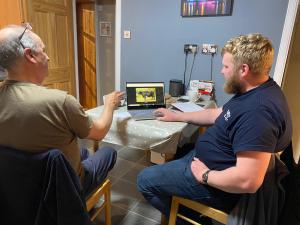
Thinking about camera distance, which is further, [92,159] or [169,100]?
[169,100]

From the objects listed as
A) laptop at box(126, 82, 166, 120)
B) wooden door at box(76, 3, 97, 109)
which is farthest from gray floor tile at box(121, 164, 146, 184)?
wooden door at box(76, 3, 97, 109)

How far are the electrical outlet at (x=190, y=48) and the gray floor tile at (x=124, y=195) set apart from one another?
145cm

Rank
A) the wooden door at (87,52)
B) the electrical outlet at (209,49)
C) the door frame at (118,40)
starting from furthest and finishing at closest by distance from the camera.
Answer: the wooden door at (87,52)
the door frame at (118,40)
the electrical outlet at (209,49)

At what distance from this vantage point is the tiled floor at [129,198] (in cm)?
165

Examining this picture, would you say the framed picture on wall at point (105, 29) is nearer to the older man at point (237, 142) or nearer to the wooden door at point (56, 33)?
the wooden door at point (56, 33)

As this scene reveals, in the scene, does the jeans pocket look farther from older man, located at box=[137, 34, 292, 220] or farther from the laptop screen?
the laptop screen

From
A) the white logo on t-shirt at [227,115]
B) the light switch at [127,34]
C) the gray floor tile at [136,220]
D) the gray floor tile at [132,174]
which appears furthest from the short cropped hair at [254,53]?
the light switch at [127,34]

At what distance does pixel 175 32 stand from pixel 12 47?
1875 mm

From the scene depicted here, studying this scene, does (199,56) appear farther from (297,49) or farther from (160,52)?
(297,49)

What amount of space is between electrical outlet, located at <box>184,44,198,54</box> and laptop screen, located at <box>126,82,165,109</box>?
0.88 m

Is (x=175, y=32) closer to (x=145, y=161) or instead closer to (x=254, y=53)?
(x=145, y=161)

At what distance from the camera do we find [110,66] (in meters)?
4.05

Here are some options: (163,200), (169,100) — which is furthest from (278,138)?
(169,100)

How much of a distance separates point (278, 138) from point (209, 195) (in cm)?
42
